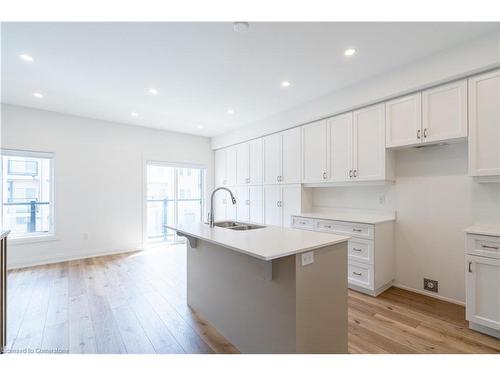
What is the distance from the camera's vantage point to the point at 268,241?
169 centimetres

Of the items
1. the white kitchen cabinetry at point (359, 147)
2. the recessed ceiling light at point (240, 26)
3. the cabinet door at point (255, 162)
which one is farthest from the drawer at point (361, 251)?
the recessed ceiling light at point (240, 26)

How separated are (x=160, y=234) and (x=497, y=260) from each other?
5.62 m

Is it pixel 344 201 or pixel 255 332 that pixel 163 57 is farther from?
pixel 344 201

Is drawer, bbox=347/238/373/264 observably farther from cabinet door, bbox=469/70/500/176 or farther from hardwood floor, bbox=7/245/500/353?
cabinet door, bbox=469/70/500/176

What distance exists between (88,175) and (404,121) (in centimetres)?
524

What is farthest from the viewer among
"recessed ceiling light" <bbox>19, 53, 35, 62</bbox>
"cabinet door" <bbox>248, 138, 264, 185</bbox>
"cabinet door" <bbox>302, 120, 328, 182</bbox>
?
"cabinet door" <bbox>248, 138, 264, 185</bbox>

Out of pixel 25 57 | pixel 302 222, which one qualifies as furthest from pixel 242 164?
pixel 25 57

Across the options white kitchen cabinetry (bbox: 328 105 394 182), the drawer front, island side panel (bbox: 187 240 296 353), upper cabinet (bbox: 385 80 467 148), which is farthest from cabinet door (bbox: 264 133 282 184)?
the drawer front

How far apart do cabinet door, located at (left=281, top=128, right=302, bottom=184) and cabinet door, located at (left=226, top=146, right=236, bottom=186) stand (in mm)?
1545

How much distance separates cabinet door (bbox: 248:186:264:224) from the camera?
15.6ft

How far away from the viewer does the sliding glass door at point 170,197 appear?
5445 mm

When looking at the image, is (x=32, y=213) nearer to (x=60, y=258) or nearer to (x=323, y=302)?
(x=60, y=258)

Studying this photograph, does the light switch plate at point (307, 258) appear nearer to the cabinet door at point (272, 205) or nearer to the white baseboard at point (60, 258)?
the cabinet door at point (272, 205)
